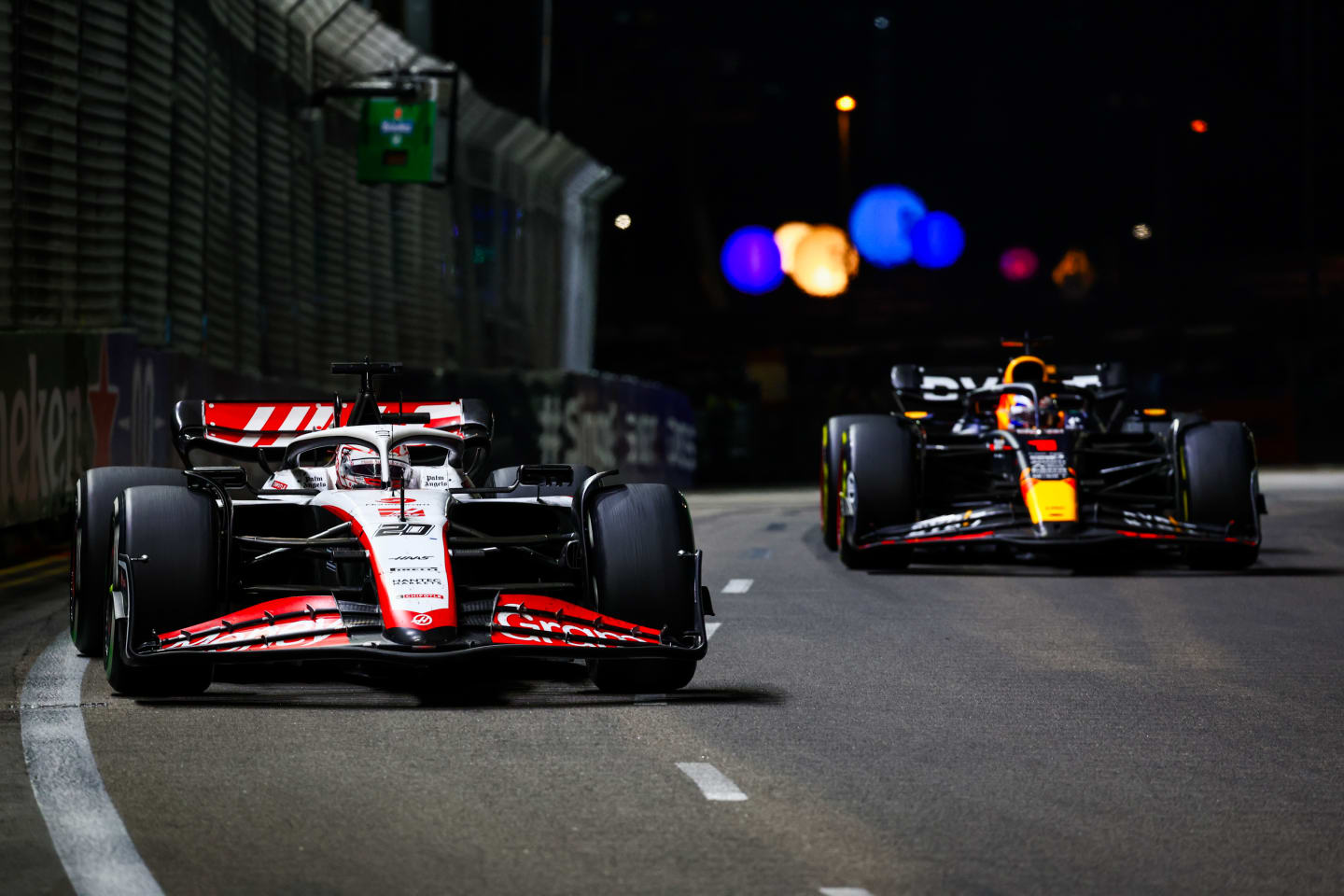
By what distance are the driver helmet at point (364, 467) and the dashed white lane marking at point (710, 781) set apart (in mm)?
3038

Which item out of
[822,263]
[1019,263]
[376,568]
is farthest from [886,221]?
→ [376,568]

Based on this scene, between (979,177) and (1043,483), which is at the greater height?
(979,177)

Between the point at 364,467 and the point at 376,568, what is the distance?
1596 mm

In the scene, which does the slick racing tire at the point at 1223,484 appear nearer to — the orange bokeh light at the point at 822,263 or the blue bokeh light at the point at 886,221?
the orange bokeh light at the point at 822,263

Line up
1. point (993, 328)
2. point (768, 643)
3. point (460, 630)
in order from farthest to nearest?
1. point (993, 328)
2. point (768, 643)
3. point (460, 630)

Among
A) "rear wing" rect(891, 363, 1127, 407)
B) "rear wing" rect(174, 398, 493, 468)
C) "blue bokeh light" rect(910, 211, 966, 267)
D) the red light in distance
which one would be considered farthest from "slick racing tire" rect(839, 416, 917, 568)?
the red light in distance

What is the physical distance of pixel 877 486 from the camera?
14945 millimetres

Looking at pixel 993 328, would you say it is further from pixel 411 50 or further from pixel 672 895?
pixel 672 895

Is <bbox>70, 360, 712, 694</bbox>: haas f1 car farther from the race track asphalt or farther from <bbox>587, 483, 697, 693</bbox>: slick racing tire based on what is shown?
the race track asphalt

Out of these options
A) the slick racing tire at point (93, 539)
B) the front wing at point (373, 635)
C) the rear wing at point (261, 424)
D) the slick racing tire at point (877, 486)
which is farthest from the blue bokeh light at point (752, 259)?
the front wing at point (373, 635)

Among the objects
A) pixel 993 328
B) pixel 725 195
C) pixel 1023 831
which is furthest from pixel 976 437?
pixel 725 195

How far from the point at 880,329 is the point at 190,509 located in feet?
166

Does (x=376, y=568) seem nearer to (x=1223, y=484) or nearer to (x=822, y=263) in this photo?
(x=1223, y=484)

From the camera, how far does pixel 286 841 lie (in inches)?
226
